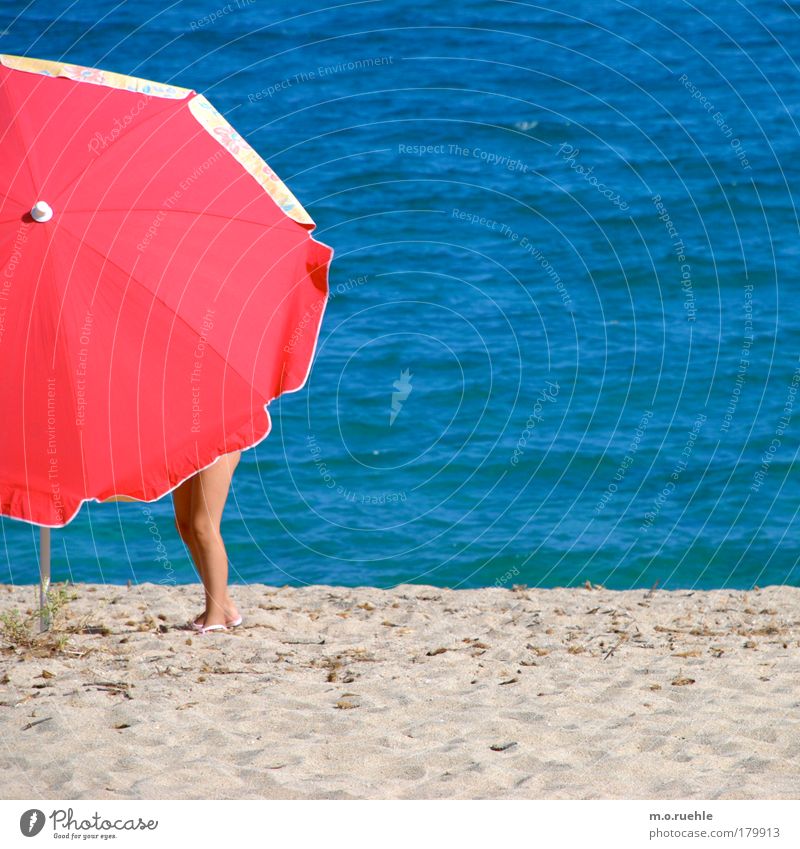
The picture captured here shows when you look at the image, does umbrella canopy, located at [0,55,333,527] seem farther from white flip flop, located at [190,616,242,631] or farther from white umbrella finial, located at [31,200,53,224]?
white flip flop, located at [190,616,242,631]

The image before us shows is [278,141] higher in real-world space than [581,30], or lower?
lower

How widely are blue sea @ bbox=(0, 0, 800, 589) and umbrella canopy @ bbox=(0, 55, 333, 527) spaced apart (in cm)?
451

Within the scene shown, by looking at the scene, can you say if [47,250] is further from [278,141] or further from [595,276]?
[278,141]

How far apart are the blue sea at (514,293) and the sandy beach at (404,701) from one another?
2675 mm

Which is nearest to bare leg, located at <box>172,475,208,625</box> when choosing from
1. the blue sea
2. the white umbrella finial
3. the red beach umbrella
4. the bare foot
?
the bare foot

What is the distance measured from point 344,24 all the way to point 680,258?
877 centimetres

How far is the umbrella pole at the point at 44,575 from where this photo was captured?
6098mm

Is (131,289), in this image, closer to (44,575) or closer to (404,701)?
(44,575)

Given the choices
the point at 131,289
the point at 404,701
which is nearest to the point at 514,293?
the point at 131,289

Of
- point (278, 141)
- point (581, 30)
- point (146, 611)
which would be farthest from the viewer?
point (581, 30)

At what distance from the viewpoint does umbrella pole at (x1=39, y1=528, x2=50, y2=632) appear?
6.10 meters

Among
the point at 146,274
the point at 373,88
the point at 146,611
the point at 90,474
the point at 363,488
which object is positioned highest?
the point at 373,88
